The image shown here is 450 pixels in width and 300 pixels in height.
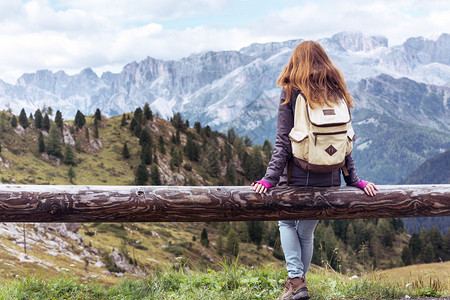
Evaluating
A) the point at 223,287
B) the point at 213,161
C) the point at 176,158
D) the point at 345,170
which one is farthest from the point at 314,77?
the point at 213,161

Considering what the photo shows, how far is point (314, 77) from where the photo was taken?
4539 mm

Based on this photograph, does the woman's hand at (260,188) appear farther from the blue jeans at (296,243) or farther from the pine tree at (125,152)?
the pine tree at (125,152)

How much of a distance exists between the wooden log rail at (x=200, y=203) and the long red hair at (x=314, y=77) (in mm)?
1210

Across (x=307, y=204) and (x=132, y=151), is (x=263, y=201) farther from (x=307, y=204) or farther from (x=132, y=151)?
(x=132, y=151)

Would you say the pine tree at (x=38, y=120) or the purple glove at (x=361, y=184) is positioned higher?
the pine tree at (x=38, y=120)

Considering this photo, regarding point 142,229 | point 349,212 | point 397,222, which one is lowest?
Result: point 397,222

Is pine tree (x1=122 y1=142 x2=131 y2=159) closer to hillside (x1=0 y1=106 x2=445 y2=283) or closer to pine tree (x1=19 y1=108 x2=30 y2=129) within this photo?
hillside (x1=0 y1=106 x2=445 y2=283)

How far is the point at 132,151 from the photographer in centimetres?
11750

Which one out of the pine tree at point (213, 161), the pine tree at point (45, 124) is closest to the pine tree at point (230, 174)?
the pine tree at point (213, 161)

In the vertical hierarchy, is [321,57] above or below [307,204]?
above

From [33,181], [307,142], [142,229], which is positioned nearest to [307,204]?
[307,142]

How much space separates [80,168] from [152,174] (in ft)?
68.8

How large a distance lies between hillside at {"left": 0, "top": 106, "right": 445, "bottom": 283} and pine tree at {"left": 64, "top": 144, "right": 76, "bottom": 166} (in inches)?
9.2

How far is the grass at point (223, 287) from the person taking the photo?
17.0 ft
